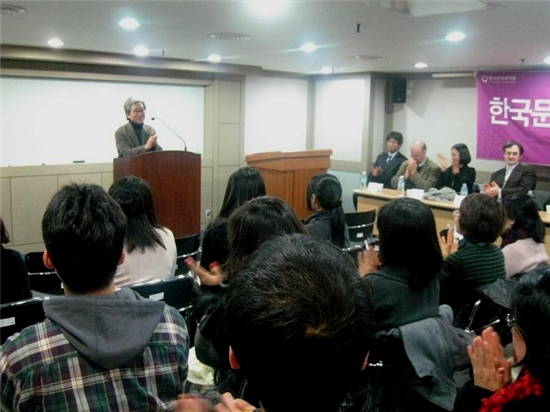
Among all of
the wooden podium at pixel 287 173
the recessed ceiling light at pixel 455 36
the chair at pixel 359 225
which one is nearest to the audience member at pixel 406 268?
the chair at pixel 359 225

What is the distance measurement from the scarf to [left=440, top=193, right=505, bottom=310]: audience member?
129cm

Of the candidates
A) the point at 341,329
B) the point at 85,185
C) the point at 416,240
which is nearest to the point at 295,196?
the point at 416,240

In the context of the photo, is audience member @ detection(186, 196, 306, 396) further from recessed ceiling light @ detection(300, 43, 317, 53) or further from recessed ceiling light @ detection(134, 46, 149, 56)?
recessed ceiling light @ detection(134, 46, 149, 56)

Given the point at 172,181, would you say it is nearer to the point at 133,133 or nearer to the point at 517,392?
the point at 133,133

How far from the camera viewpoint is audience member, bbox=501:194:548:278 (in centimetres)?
293

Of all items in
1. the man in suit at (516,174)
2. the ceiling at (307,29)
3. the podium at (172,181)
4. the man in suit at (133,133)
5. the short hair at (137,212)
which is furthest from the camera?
the man in suit at (516,174)

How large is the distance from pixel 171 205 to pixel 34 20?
6.75 ft

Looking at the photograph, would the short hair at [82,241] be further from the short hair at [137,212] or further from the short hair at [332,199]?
the short hair at [332,199]

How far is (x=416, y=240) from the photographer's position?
202 cm

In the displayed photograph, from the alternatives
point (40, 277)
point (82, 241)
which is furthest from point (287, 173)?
point (82, 241)

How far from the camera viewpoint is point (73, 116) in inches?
259

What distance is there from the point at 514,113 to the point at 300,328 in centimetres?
742

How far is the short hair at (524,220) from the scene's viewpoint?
9.74 ft

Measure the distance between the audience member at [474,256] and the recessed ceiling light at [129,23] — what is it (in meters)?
2.79
